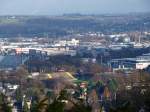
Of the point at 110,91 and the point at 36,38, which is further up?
the point at 110,91

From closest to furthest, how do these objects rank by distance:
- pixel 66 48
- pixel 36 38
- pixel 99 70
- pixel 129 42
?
pixel 99 70 → pixel 66 48 → pixel 129 42 → pixel 36 38

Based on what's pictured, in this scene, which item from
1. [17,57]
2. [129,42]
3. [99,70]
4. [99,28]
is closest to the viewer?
[99,70]

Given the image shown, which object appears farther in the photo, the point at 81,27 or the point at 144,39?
the point at 81,27

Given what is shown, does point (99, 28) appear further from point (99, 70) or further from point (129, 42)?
point (99, 70)

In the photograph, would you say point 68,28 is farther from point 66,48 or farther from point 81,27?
point 66,48

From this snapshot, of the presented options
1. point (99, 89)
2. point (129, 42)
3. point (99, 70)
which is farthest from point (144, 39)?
point (99, 89)

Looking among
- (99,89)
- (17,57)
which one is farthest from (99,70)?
(17,57)
